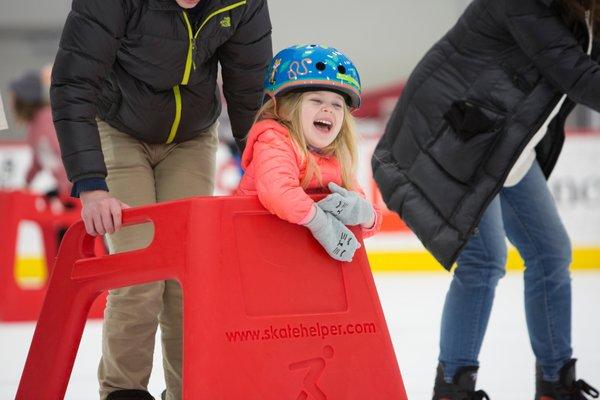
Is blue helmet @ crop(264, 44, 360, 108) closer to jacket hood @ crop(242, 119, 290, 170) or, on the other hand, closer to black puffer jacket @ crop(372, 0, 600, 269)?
jacket hood @ crop(242, 119, 290, 170)

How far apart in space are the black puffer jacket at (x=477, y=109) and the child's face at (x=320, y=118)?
41 centimetres

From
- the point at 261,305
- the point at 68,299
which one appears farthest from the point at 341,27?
the point at 261,305

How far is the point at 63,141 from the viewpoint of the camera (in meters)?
1.56

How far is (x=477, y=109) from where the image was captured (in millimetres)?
1910

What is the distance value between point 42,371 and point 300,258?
52cm

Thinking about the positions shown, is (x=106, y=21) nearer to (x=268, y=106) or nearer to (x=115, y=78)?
(x=115, y=78)

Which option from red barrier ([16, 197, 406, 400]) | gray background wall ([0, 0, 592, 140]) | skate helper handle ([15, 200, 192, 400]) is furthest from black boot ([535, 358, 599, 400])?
gray background wall ([0, 0, 592, 140])

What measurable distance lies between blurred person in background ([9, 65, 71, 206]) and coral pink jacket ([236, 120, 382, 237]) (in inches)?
133

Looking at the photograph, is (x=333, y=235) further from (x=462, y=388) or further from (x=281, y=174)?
(x=462, y=388)

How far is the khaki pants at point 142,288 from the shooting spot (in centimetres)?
175

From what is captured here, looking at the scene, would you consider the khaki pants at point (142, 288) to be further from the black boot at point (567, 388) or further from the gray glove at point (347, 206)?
the black boot at point (567, 388)

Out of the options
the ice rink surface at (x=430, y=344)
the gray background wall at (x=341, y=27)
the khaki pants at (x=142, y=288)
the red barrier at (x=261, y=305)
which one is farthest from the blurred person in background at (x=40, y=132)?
the red barrier at (x=261, y=305)

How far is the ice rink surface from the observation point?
239 cm

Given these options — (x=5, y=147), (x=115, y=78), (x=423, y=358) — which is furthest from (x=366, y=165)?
(x=115, y=78)
